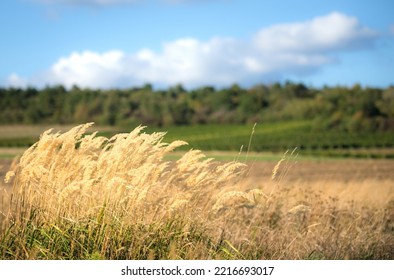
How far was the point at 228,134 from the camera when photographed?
70312 mm

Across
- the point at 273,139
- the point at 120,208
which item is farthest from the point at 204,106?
the point at 120,208

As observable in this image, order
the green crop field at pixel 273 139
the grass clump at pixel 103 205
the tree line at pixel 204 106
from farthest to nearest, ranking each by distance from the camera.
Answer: the tree line at pixel 204 106
the green crop field at pixel 273 139
the grass clump at pixel 103 205

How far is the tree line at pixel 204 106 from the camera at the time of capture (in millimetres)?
57344

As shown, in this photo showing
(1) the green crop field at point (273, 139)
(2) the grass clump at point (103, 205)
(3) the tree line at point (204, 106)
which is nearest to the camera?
(2) the grass clump at point (103, 205)

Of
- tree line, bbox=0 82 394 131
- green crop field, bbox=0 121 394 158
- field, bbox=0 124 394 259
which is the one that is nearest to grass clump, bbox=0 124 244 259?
field, bbox=0 124 394 259

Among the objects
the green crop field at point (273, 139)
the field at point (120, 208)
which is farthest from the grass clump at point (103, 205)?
the green crop field at point (273, 139)

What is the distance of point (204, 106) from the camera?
8131 centimetres

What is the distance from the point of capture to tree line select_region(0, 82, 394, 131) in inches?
2258

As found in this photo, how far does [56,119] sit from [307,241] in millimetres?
51881

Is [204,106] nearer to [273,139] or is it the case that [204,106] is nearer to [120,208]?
[273,139]

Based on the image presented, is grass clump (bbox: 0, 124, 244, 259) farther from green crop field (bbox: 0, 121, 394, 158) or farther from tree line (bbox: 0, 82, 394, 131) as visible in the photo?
tree line (bbox: 0, 82, 394, 131)

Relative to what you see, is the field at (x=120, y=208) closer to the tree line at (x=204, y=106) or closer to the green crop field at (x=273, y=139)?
the green crop field at (x=273, y=139)
